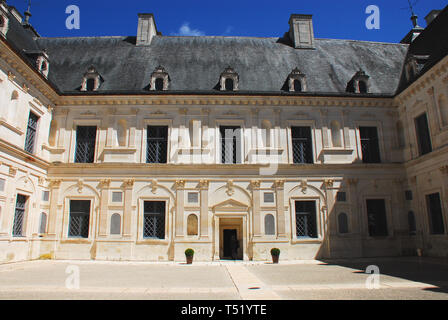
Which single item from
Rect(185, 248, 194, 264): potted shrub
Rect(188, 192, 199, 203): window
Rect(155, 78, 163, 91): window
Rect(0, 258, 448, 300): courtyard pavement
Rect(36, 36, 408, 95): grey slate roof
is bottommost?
Rect(0, 258, 448, 300): courtyard pavement

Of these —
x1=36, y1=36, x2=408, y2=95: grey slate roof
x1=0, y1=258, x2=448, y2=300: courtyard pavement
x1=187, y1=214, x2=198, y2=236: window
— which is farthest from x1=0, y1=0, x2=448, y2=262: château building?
x1=0, y1=258, x2=448, y2=300: courtyard pavement

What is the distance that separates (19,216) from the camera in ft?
54.8

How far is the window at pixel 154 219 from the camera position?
18.4 meters

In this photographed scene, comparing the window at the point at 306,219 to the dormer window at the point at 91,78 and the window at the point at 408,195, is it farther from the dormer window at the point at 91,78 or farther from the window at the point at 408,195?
the dormer window at the point at 91,78

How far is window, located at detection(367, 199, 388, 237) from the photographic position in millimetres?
19047

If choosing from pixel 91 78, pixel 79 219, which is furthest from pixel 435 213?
pixel 91 78

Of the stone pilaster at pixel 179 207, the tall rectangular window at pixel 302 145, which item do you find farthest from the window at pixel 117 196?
the tall rectangular window at pixel 302 145

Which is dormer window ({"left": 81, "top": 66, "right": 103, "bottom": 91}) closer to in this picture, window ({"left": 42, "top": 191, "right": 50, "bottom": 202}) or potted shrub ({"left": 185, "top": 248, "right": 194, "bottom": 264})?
window ({"left": 42, "top": 191, "right": 50, "bottom": 202})

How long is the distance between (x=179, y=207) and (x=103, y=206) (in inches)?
165

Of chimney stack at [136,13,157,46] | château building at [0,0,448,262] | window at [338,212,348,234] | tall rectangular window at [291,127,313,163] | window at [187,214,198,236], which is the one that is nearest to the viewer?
château building at [0,0,448,262]

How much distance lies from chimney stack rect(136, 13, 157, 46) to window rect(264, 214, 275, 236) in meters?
15.1

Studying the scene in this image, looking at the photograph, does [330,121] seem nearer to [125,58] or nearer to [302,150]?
[302,150]

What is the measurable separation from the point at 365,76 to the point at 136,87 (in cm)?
1411

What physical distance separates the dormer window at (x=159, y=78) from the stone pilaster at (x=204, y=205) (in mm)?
6202
